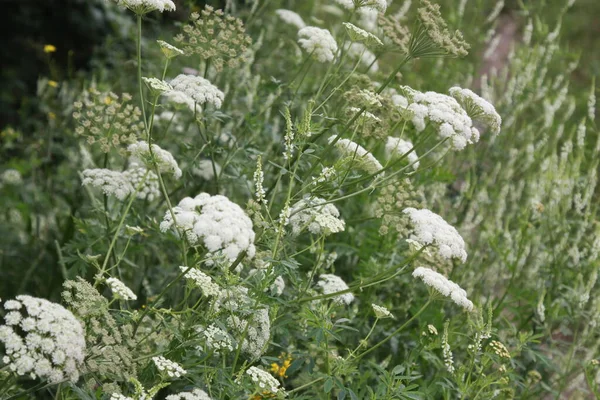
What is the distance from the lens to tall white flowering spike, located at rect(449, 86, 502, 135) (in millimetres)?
3439

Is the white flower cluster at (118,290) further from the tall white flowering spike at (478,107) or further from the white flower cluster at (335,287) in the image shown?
the tall white flowering spike at (478,107)

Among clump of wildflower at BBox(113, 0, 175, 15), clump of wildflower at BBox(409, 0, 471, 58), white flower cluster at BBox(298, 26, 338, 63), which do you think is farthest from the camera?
white flower cluster at BBox(298, 26, 338, 63)

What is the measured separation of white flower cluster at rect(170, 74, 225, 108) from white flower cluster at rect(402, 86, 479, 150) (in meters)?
0.82

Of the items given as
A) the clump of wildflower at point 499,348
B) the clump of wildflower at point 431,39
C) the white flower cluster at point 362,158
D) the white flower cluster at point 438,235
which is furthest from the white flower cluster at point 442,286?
the clump of wildflower at point 431,39

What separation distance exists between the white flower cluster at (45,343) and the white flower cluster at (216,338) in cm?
45

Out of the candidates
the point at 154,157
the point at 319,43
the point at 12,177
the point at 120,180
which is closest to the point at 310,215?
the point at 154,157

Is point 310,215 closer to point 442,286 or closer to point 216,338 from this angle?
point 442,286

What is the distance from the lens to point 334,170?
3166mm

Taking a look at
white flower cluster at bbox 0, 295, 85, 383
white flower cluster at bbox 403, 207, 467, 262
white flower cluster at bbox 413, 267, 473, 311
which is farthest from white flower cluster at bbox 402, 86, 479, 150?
white flower cluster at bbox 0, 295, 85, 383

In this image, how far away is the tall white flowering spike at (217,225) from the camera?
2.64m

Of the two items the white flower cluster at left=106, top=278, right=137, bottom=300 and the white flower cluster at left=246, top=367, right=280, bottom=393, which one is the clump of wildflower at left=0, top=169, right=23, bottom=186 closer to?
the white flower cluster at left=106, top=278, right=137, bottom=300

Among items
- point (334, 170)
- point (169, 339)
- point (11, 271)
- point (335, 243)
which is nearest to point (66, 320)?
point (169, 339)

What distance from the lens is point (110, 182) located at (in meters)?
3.62

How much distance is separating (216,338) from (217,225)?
422mm
